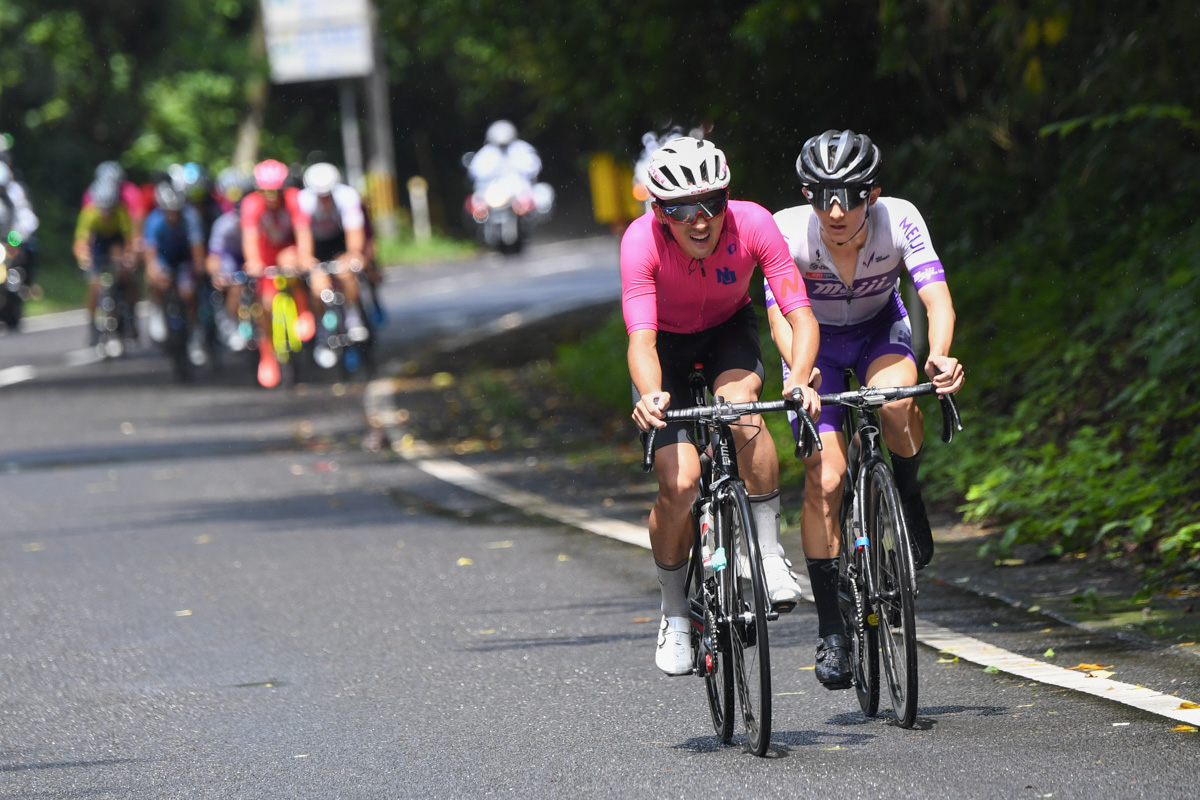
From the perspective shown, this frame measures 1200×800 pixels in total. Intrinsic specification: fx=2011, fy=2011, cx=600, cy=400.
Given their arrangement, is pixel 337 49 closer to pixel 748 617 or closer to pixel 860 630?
pixel 860 630

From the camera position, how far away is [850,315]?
6879 mm

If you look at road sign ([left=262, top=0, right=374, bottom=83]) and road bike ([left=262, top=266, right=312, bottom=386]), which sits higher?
road sign ([left=262, top=0, right=374, bottom=83])

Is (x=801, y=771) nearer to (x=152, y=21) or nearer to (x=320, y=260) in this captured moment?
(x=320, y=260)

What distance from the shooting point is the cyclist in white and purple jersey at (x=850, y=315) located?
→ 6473mm

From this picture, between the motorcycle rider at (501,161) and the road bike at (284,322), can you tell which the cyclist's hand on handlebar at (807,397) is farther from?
the motorcycle rider at (501,161)

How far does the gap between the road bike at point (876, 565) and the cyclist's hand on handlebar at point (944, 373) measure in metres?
0.04

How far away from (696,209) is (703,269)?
0.27 meters

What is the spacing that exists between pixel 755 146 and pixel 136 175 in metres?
34.1

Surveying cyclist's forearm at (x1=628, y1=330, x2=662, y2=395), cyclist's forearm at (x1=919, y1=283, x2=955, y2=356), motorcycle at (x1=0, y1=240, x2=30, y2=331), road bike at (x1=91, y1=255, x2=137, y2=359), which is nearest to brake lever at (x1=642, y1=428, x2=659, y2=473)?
cyclist's forearm at (x1=628, y1=330, x2=662, y2=395)

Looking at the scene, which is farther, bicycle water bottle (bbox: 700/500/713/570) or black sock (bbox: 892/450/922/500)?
black sock (bbox: 892/450/922/500)

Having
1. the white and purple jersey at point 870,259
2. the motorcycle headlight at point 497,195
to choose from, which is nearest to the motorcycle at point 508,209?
the motorcycle headlight at point 497,195

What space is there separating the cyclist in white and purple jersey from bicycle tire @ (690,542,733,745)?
1.26 feet

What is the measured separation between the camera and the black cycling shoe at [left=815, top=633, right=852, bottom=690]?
6449 mm

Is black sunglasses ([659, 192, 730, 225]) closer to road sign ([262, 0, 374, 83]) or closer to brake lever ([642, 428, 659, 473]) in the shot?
brake lever ([642, 428, 659, 473])
